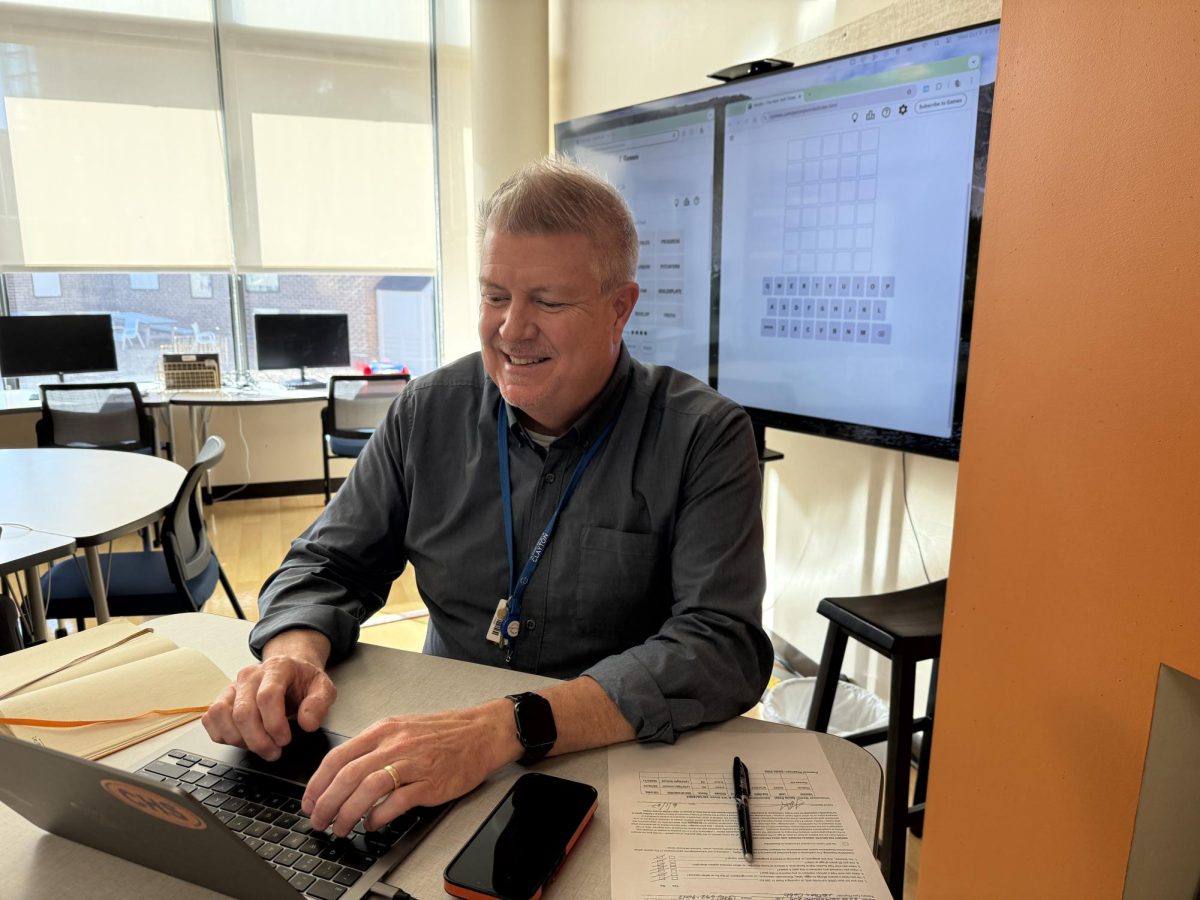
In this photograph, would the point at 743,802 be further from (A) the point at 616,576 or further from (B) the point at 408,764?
(A) the point at 616,576

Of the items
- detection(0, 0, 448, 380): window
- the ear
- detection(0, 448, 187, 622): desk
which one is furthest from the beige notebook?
detection(0, 0, 448, 380): window

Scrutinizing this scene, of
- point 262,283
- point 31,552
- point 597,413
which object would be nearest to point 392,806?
point 597,413

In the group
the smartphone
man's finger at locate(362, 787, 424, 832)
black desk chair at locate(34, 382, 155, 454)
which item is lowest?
black desk chair at locate(34, 382, 155, 454)

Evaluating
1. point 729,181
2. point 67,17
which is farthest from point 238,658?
point 67,17

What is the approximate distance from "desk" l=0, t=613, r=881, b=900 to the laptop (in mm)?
16

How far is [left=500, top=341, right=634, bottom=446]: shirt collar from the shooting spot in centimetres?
134

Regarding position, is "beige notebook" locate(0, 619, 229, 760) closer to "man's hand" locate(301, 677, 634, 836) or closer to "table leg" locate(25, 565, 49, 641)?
"man's hand" locate(301, 677, 634, 836)

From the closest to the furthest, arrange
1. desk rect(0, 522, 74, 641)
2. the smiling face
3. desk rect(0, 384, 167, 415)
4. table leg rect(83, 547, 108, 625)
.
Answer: the smiling face
desk rect(0, 522, 74, 641)
table leg rect(83, 547, 108, 625)
desk rect(0, 384, 167, 415)

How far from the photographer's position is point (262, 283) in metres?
5.59

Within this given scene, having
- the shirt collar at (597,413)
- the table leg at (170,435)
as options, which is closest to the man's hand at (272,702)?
the shirt collar at (597,413)

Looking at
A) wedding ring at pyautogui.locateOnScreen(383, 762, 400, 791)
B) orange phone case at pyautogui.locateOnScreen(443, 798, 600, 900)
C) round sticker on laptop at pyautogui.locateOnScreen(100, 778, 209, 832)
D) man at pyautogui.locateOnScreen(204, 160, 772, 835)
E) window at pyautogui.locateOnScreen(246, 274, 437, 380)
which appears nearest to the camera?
round sticker on laptop at pyautogui.locateOnScreen(100, 778, 209, 832)

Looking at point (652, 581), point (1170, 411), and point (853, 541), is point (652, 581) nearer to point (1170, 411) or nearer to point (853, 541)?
point (1170, 411)

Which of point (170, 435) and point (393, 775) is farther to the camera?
point (170, 435)

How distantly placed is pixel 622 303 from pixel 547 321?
16 cm
